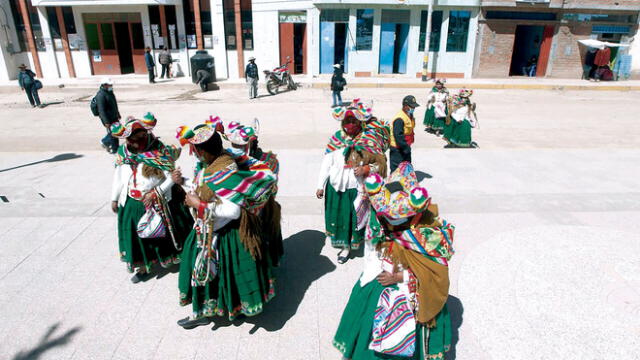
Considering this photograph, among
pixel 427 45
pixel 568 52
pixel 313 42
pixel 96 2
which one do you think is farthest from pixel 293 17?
pixel 568 52

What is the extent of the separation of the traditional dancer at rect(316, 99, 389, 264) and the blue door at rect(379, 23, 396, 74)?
1816cm

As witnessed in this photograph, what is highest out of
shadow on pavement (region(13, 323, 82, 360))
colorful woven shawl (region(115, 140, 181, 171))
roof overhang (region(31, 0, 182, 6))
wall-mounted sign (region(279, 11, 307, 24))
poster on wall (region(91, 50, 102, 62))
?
roof overhang (region(31, 0, 182, 6))

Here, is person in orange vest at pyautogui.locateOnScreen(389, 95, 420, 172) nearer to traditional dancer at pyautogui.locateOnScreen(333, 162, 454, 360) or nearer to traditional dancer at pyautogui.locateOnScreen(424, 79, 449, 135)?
traditional dancer at pyautogui.locateOnScreen(333, 162, 454, 360)

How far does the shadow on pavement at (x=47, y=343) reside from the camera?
3424 millimetres

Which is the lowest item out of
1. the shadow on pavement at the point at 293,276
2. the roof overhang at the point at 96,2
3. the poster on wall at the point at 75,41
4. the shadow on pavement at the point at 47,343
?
Answer: the shadow on pavement at the point at 47,343

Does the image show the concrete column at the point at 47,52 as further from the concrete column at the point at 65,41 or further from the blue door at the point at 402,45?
the blue door at the point at 402,45

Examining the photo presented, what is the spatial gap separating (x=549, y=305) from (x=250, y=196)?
3044mm

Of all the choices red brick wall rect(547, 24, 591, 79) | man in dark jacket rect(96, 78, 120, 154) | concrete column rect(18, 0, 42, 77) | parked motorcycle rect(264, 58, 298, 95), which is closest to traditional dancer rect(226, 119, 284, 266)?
man in dark jacket rect(96, 78, 120, 154)

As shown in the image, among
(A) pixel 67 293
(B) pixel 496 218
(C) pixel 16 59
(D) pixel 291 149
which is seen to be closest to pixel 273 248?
(A) pixel 67 293

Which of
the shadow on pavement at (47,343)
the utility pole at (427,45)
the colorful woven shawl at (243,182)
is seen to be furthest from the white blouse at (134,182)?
the utility pole at (427,45)

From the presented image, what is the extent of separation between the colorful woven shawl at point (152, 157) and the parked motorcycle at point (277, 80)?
1413 cm

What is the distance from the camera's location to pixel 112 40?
22281 mm

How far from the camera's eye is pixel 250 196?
3219 millimetres

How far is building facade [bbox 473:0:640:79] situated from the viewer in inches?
840
